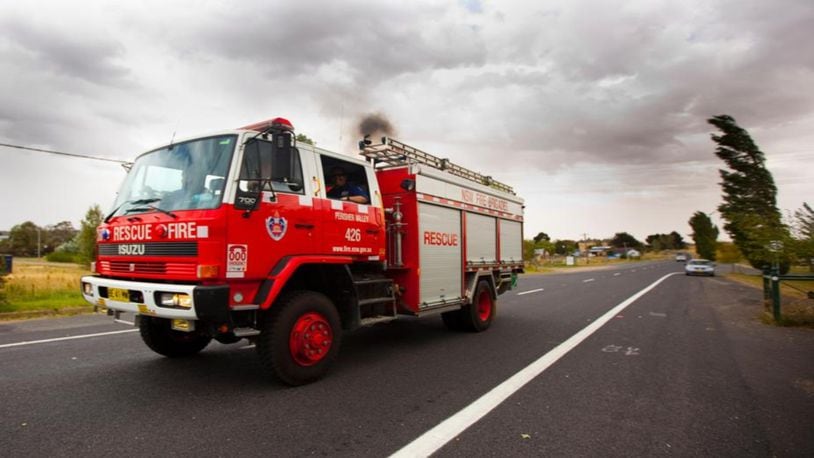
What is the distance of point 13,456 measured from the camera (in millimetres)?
2924

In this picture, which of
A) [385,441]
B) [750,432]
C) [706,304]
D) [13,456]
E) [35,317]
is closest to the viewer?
[13,456]

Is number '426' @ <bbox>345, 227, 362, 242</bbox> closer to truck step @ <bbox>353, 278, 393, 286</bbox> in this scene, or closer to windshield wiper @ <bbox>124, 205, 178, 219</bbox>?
truck step @ <bbox>353, 278, 393, 286</bbox>

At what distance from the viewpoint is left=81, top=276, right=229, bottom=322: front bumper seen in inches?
147

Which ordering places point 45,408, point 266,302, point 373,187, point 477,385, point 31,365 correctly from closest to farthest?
point 45,408
point 266,302
point 477,385
point 31,365
point 373,187

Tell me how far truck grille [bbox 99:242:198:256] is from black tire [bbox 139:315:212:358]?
927 mm

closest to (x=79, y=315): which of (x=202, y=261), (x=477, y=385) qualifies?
(x=202, y=261)

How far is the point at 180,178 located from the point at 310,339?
208 centimetres

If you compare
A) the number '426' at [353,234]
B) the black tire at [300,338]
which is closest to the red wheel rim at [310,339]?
the black tire at [300,338]

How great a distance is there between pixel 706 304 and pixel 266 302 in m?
13.1

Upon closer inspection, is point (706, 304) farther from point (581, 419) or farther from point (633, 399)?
point (581, 419)

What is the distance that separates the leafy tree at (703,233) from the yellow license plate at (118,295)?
72.3 metres

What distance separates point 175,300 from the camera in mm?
3836

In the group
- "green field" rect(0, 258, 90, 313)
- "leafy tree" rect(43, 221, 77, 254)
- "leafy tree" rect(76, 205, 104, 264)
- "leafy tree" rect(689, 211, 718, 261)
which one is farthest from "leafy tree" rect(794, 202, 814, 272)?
"leafy tree" rect(43, 221, 77, 254)

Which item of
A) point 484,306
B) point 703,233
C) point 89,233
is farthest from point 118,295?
point 703,233
